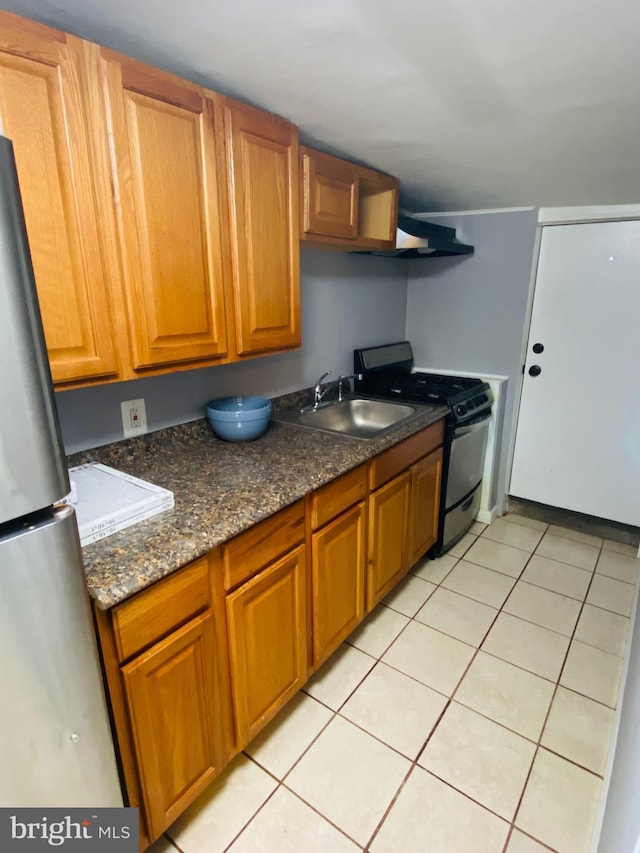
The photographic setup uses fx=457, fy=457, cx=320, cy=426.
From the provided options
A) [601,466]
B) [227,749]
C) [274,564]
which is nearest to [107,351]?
[274,564]

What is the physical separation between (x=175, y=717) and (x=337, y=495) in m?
0.82

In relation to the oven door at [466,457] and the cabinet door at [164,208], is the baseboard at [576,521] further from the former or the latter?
the cabinet door at [164,208]

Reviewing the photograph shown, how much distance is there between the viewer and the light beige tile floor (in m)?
1.33

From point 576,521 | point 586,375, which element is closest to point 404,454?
point 586,375

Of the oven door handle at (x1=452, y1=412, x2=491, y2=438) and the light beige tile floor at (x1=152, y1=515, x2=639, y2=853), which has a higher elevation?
the oven door handle at (x1=452, y1=412, x2=491, y2=438)

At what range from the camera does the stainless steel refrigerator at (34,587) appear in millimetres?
635

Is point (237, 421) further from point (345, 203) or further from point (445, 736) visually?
point (445, 736)

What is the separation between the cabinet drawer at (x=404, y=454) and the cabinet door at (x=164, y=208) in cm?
84

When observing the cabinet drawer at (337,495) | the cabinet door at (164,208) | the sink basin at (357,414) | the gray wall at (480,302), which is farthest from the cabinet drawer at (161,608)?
the gray wall at (480,302)

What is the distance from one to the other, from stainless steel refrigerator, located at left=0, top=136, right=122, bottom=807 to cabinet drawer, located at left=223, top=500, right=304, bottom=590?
46 centimetres

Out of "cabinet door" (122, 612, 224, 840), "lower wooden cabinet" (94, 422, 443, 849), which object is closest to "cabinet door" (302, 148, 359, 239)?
"lower wooden cabinet" (94, 422, 443, 849)

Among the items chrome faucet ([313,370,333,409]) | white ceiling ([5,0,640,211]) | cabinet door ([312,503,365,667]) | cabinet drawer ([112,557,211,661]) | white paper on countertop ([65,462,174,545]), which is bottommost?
cabinet door ([312,503,365,667])

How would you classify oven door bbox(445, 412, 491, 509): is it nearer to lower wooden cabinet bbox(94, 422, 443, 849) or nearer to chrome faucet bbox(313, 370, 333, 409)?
lower wooden cabinet bbox(94, 422, 443, 849)

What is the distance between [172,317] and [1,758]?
1036mm
